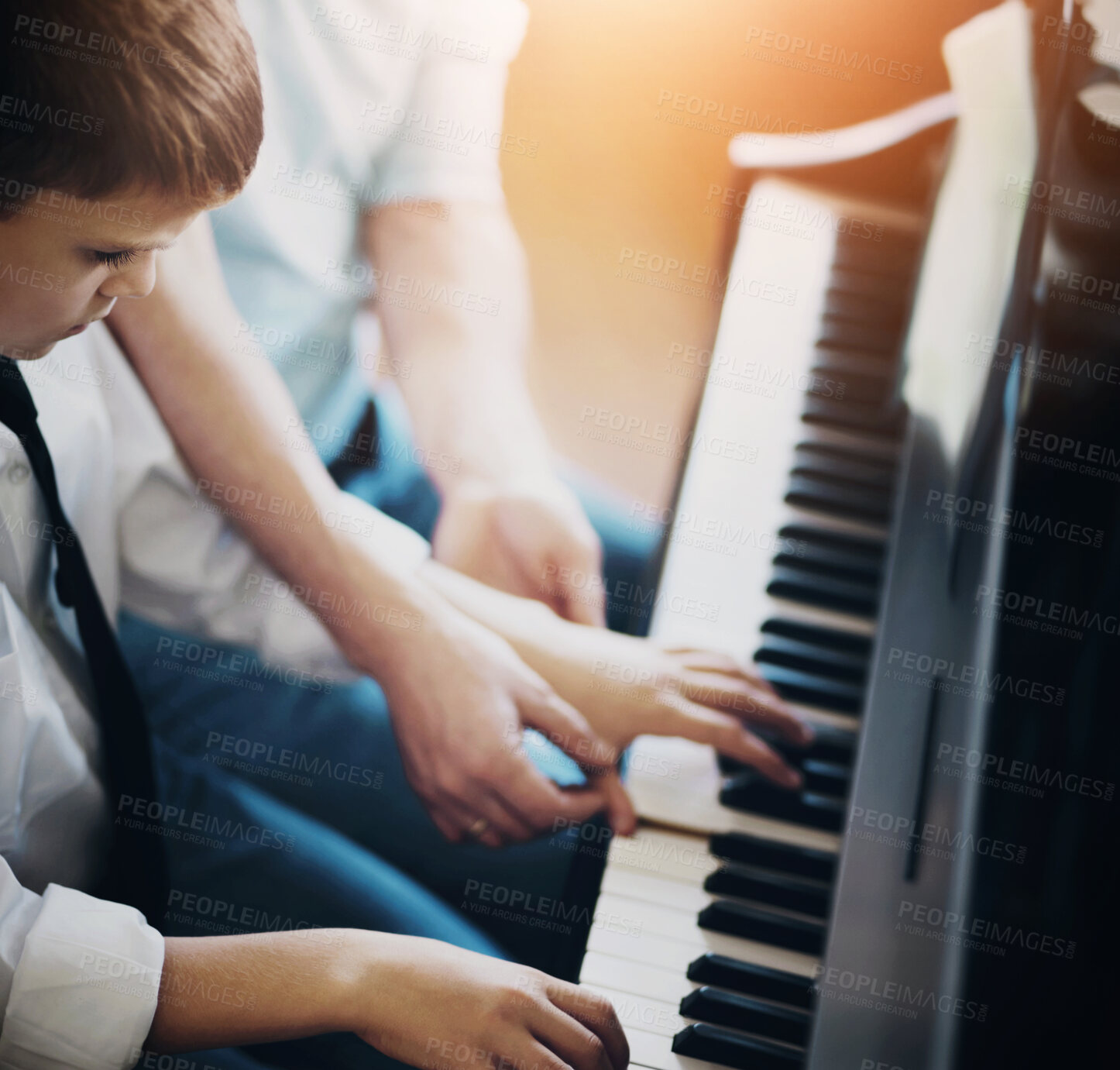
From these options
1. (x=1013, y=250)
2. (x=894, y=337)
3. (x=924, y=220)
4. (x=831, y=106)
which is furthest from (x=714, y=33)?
(x=1013, y=250)

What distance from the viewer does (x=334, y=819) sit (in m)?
1.23

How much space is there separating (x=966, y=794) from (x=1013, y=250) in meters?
0.63

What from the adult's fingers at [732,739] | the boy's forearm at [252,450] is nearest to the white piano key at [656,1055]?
the adult's fingers at [732,739]

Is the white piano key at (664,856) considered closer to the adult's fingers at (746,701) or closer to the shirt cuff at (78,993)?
the adult's fingers at (746,701)

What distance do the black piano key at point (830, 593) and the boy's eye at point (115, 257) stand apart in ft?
3.06

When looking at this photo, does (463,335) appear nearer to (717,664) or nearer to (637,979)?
(717,664)

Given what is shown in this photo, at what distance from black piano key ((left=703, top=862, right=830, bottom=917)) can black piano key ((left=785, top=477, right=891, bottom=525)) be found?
0.51 m

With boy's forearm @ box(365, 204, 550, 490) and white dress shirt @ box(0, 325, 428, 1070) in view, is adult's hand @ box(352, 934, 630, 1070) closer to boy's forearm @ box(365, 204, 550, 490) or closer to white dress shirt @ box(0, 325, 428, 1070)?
white dress shirt @ box(0, 325, 428, 1070)

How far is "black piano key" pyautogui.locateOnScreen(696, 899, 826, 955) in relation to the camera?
44.4 inches

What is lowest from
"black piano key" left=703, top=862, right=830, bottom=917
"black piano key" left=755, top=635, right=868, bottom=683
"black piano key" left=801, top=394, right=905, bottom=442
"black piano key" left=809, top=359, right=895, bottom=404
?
"black piano key" left=703, top=862, right=830, bottom=917

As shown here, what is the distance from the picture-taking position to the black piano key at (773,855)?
1158mm

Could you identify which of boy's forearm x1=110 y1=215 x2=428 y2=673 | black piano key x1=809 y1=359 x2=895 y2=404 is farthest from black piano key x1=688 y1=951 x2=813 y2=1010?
black piano key x1=809 y1=359 x2=895 y2=404

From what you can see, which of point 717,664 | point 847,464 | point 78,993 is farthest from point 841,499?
point 78,993

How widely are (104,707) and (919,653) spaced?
3.46 feet
